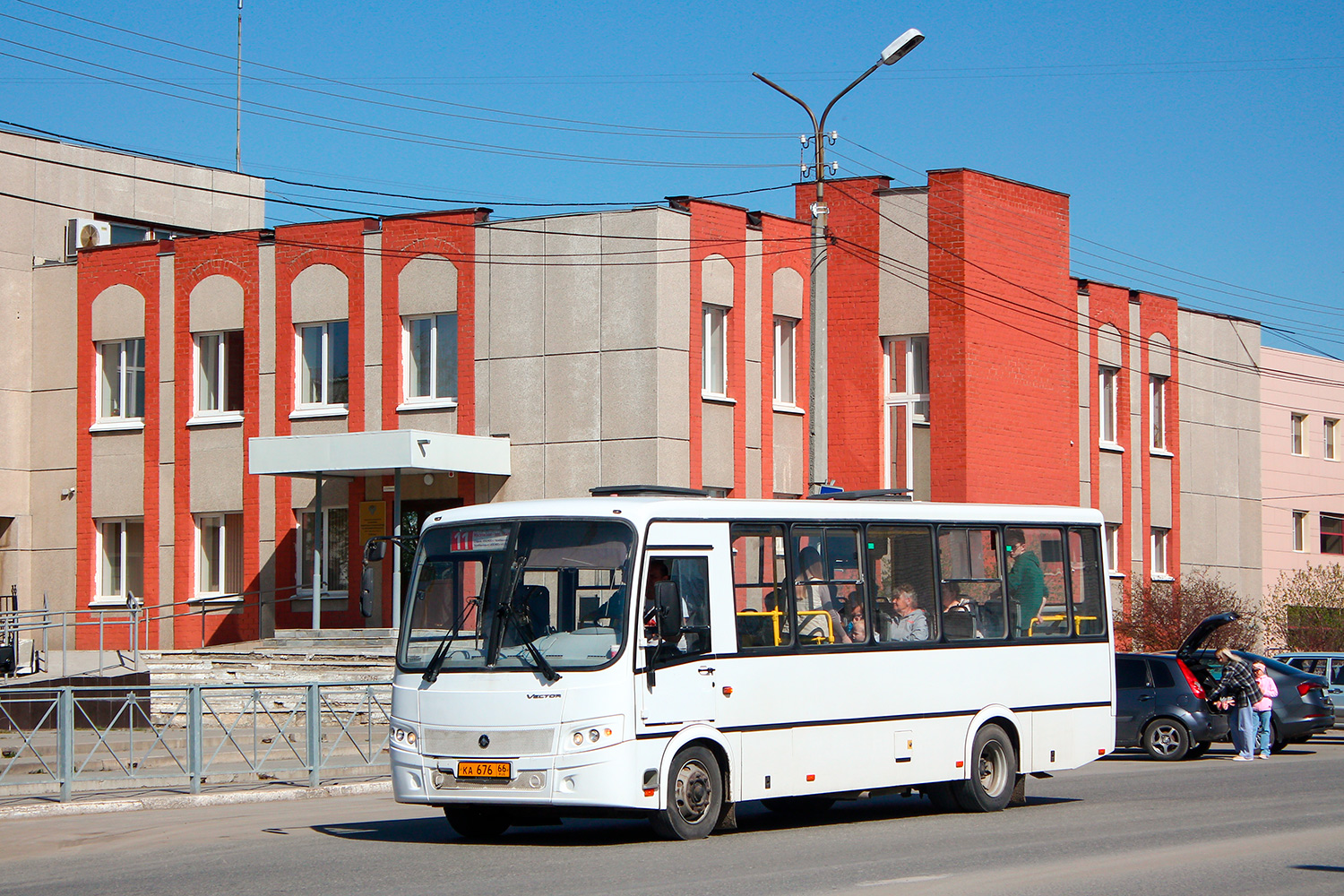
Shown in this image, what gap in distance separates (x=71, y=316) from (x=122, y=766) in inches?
799

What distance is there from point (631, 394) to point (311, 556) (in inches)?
312

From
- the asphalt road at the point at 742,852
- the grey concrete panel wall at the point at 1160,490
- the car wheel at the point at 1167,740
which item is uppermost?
the grey concrete panel wall at the point at 1160,490

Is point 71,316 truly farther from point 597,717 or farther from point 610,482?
point 597,717

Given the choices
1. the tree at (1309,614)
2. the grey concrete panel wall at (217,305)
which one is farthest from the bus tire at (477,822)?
the tree at (1309,614)

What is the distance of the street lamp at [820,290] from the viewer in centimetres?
2091

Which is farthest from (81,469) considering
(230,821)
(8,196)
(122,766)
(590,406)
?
(230,821)

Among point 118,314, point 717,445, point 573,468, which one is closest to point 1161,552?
point 717,445

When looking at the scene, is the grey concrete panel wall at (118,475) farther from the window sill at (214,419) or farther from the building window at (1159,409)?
the building window at (1159,409)

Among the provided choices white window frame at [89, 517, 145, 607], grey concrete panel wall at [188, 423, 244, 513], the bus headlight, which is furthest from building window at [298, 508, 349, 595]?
the bus headlight

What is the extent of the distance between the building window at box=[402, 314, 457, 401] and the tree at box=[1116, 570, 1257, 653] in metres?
15.7

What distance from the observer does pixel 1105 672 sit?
625 inches

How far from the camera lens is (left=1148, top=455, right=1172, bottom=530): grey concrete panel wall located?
38750 millimetres

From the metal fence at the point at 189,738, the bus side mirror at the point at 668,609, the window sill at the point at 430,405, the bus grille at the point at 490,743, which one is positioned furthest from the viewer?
the window sill at the point at 430,405

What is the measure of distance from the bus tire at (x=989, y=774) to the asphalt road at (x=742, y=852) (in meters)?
0.24
